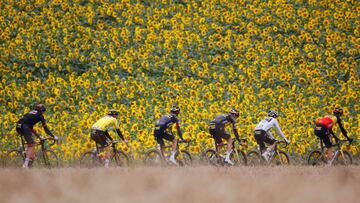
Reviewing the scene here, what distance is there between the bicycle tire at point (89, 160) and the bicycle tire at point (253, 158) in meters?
4.39

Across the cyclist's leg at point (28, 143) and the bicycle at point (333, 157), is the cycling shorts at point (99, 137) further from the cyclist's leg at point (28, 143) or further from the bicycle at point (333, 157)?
the bicycle at point (333, 157)

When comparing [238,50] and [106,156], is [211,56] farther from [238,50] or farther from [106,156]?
[106,156]

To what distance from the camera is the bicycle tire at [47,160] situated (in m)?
21.0

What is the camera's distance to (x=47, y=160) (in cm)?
2114

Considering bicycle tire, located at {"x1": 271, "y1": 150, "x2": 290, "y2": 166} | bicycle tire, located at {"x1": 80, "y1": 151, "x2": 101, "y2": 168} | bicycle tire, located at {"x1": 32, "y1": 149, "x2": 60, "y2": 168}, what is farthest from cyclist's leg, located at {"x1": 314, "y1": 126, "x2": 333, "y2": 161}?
bicycle tire, located at {"x1": 32, "y1": 149, "x2": 60, "y2": 168}

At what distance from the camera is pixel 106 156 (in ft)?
67.8

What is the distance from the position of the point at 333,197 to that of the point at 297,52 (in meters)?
22.1

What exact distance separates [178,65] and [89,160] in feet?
35.2

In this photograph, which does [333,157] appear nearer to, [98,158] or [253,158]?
[253,158]

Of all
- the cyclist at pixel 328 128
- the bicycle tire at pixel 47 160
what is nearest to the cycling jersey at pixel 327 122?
the cyclist at pixel 328 128

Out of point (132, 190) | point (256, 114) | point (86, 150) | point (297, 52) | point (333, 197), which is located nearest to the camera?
point (333, 197)

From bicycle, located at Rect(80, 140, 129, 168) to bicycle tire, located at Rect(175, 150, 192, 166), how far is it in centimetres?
146

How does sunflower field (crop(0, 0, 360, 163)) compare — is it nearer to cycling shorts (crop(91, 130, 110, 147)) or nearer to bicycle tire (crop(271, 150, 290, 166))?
cycling shorts (crop(91, 130, 110, 147))

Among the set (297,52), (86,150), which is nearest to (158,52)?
(297,52)
